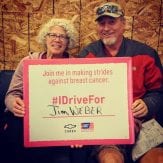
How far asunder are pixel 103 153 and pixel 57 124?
0.25 metres

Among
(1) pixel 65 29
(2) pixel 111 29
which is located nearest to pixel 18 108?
(1) pixel 65 29

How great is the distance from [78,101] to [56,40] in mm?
380

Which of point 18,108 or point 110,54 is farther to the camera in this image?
point 110,54

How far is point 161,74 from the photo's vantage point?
1811 millimetres

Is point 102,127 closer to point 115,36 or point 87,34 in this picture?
point 115,36

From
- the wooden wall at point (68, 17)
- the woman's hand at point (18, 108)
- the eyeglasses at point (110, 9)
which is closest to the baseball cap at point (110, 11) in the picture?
the eyeglasses at point (110, 9)

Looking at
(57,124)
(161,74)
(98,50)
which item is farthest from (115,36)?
(57,124)

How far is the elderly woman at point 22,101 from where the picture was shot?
164 centimetres

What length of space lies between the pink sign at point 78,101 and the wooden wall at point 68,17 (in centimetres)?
56

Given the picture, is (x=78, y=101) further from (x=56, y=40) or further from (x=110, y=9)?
(x=110, y=9)

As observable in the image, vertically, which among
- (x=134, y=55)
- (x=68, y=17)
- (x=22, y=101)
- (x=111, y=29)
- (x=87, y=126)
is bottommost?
(x=87, y=126)

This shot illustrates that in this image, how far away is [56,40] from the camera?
179 centimetres

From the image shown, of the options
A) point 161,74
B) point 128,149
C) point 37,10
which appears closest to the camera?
point 128,149

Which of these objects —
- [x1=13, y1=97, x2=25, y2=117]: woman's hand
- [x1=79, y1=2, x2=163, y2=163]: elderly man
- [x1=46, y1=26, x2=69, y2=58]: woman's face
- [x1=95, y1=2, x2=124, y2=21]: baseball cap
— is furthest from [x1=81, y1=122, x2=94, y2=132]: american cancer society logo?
[x1=95, y1=2, x2=124, y2=21]: baseball cap
